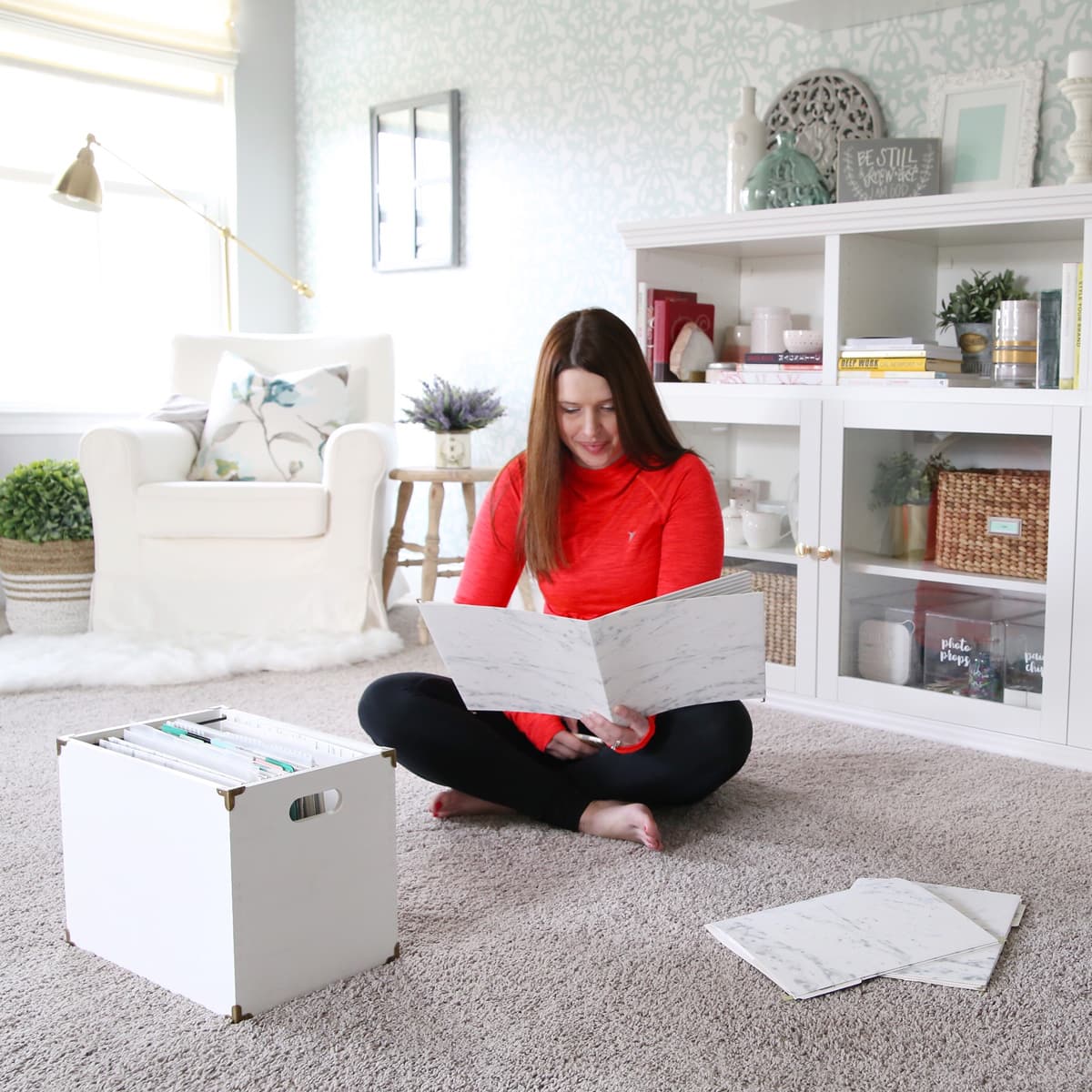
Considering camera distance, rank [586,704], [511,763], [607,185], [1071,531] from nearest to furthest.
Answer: [586,704] → [511,763] → [1071,531] → [607,185]

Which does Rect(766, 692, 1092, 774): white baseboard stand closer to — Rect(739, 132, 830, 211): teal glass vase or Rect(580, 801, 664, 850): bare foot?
Rect(580, 801, 664, 850): bare foot

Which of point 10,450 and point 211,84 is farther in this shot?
point 211,84

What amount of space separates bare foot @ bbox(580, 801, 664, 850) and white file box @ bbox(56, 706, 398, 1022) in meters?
0.48

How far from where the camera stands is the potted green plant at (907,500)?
256cm

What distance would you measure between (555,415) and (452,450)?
174 cm

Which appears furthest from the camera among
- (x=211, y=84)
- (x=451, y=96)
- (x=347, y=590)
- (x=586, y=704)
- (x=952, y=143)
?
(x=211, y=84)

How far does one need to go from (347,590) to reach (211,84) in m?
2.20

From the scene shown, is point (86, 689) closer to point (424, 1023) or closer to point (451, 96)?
point (424, 1023)

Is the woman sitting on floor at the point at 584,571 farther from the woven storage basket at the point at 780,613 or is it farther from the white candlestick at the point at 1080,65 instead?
the white candlestick at the point at 1080,65

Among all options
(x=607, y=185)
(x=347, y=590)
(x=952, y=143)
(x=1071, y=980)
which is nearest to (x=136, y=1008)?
(x=1071, y=980)

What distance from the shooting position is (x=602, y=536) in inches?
79.3

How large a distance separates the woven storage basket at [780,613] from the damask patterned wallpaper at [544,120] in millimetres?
937

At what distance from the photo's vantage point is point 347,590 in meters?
3.33

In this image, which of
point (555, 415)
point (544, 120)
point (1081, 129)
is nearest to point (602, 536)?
point (555, 415)
